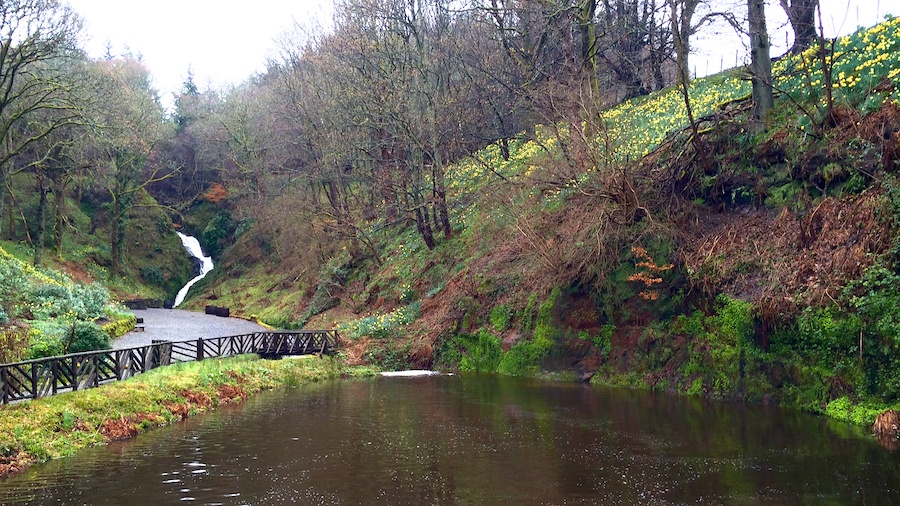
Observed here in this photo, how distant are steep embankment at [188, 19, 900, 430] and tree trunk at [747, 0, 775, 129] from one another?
0.52 m

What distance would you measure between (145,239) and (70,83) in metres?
25.9

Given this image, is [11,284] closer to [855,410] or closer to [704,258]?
[704,258]

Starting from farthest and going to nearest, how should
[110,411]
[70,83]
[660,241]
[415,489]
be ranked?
[70,83]
[660,241]
[110,411]
[415,489]

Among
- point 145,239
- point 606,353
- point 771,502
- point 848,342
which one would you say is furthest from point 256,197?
point 771,502

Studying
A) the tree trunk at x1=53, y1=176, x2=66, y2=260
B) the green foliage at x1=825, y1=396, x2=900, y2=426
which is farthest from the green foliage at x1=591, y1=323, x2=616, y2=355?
the tree trunk at x1=53, y1=176, x2=66, y2=260

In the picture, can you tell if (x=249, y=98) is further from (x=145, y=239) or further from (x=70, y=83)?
(x=70, y=83)

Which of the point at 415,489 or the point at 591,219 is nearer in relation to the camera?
the point at 415,489

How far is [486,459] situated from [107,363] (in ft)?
34.1

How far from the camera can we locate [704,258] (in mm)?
19922

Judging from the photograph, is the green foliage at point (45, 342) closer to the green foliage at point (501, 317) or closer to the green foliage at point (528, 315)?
the green foliage at point (501, 317)

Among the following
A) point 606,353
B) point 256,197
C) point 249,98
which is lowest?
point 606,353

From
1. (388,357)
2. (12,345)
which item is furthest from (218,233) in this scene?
(12,345)

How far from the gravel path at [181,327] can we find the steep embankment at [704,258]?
7.71m

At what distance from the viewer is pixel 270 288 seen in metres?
46.1
